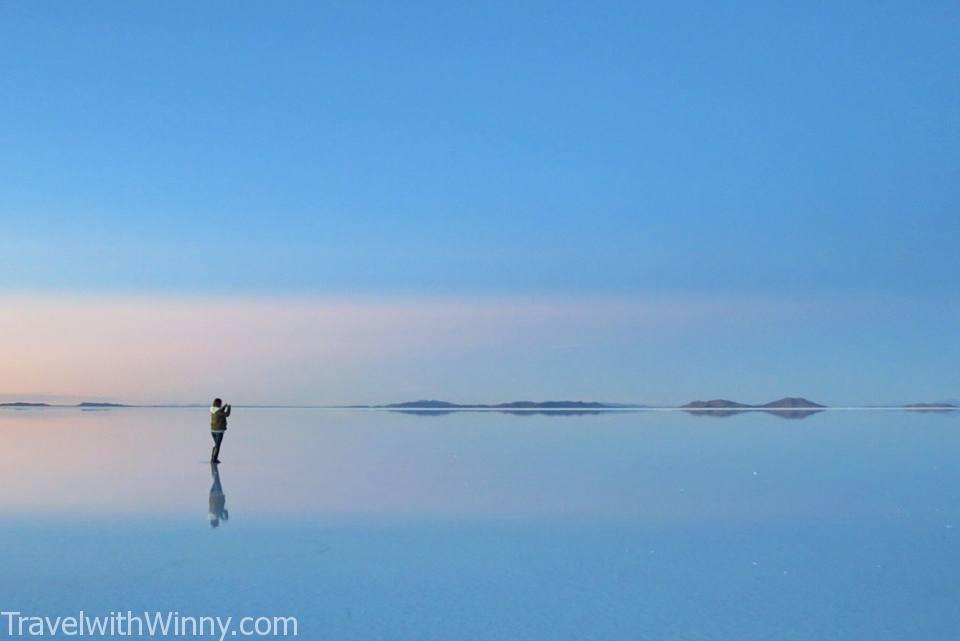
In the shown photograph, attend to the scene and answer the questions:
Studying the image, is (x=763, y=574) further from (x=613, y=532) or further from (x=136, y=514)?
(x=136, y=514)

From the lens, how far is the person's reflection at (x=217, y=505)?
34.7 ft

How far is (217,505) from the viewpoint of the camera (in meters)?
11.7

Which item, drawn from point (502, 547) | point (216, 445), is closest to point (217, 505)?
point (502, 547)

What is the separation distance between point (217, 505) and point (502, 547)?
4534 millimetres

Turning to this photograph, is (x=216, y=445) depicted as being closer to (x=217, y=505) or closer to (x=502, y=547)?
(x=217, y=505)

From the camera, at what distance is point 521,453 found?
830 inches

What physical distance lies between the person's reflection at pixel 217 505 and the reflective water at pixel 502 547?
0.07 metres

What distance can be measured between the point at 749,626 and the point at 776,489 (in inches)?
309

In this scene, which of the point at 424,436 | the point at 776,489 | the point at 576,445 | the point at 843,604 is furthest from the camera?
the point at 424,436

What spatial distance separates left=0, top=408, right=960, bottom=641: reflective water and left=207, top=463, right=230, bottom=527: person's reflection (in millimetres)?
70

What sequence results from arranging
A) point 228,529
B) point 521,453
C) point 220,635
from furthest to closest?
1. point 521,453
2. point 228,529
3. point 220,635

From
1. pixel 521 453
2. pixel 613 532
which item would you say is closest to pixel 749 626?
pixel 613 532

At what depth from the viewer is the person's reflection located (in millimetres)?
10570

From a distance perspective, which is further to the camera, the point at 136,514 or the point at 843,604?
the point at 136,514
